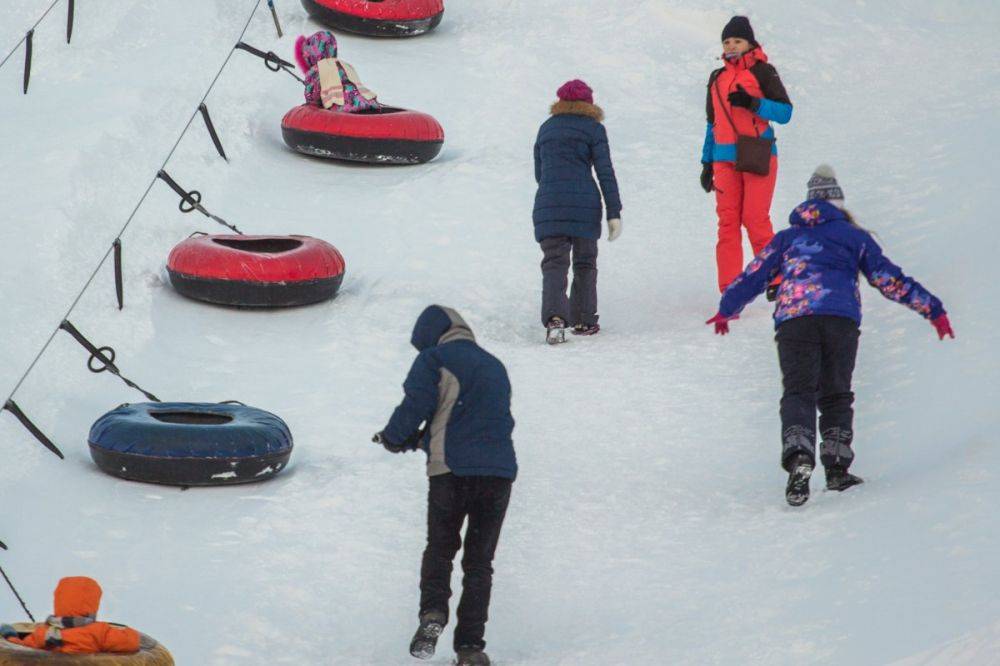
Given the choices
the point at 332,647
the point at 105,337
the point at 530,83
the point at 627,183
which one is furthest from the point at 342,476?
the point at 530,83

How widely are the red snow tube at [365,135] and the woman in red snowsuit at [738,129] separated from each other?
10.8 ft

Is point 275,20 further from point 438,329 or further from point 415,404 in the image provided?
point 415,404

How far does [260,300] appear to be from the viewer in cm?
880

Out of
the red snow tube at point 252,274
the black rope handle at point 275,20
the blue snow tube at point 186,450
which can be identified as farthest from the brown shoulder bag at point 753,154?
the black rope handle at point 275,20

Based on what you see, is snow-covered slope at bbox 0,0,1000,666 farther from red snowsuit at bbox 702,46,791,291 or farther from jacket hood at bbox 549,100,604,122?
jacket hood at bbox 549,100,604,122

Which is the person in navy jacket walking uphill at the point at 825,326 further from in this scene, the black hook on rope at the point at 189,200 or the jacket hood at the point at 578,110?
the black hook on rope at the point at 189,200

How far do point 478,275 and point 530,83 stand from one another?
4.18 m

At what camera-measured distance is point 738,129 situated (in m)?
8.28

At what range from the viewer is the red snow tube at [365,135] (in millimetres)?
11250

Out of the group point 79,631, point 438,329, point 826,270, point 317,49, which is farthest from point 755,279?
point 317,49

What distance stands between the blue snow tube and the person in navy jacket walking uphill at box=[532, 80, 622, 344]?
85.1 inches

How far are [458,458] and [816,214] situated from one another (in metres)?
1.99

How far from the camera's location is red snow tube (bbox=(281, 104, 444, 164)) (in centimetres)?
1125

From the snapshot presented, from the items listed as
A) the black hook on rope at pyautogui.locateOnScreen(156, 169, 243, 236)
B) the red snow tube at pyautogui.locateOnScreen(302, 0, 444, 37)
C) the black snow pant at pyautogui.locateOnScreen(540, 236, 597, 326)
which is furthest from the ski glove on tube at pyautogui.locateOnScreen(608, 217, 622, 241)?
the red snow tube at pyautogui.locateOnScreen(302, 0, 444, 37)
